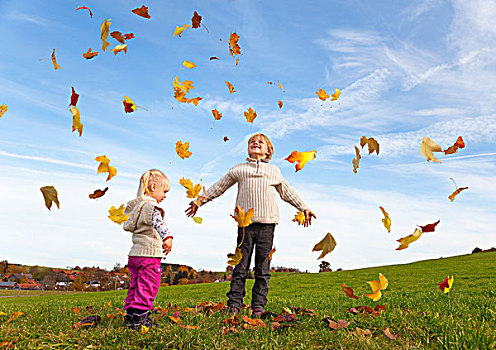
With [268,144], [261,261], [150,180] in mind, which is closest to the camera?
[150,180]

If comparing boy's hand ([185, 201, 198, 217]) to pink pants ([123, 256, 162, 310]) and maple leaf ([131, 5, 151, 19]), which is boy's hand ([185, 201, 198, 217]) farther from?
maple leaf ([131, 5, 151, 19])

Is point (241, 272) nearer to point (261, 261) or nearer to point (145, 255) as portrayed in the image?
point (261, 261)

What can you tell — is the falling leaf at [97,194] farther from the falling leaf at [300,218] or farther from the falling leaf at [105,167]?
the falling leaf at [300,218]

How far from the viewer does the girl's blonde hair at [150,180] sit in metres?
4.66

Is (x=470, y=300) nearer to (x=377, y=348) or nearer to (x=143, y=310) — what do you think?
(x=377, y=348)

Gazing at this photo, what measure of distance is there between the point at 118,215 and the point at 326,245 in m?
2.51

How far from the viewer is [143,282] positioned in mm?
4289

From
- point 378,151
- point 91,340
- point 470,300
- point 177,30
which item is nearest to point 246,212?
point 378,151

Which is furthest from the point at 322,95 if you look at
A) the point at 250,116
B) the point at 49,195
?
the point at 49,195

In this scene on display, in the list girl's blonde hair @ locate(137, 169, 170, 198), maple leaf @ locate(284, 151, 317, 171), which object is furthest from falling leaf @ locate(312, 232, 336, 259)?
girl's blonde hair @ locate(137, 169, 170, 198)

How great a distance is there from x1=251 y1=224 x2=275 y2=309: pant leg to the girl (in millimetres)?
1173

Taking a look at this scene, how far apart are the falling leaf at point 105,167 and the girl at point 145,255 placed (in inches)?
20.6

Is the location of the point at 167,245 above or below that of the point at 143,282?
above

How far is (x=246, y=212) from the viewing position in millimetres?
4840
